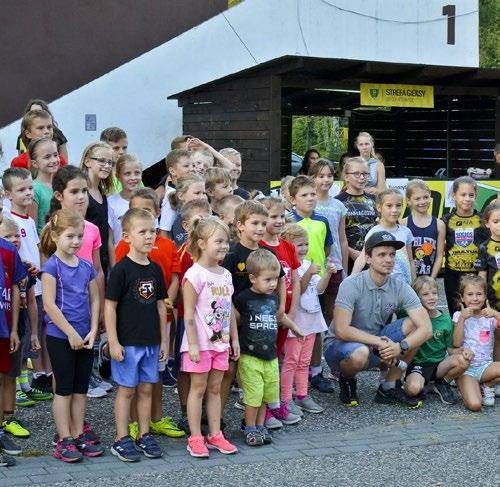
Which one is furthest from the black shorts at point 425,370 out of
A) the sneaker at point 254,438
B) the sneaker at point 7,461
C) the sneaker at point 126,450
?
the sneaker at point 7,461

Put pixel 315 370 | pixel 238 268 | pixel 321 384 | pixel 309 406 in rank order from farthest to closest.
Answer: pixel 315 370
pixel 321 384
pixel 309 406
pixel 238 268

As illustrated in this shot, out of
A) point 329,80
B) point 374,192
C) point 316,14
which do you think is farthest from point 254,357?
point 316,14

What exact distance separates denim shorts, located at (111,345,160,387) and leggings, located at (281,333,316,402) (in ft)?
4.24

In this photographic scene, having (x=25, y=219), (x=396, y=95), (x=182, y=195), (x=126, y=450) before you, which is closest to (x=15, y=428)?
(x=126, y=450)

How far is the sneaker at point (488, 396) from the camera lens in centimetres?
744

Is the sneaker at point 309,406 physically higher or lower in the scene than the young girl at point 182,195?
lower

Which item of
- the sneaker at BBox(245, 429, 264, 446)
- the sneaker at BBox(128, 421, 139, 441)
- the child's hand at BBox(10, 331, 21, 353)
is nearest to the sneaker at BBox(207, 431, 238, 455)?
the sneaker at BBox(245, 429, 264, 446)

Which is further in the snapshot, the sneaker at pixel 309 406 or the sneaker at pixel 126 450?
the sneaker at pixel 309 406

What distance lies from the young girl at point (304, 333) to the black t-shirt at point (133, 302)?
1399mm

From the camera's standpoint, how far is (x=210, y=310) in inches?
240

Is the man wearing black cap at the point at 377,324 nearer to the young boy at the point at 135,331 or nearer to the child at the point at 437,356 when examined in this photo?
the child at the point at 437,356

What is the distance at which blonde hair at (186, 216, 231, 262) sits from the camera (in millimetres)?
6137

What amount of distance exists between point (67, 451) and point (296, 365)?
200 cm

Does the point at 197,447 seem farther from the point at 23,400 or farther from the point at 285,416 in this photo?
the point at 23,400
